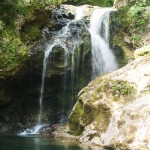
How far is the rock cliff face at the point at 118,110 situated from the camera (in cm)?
1045

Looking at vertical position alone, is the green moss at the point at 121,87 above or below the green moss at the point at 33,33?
below

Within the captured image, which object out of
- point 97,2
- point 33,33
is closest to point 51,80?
point 33,33

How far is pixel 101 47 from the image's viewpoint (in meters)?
17.8

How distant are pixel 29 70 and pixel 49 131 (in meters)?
3.00

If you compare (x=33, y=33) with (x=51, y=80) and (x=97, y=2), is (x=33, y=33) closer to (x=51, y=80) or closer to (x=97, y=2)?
(x=51, y=80)

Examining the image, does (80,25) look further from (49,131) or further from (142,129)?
(142,129)

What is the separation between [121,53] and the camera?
1778 centimetres

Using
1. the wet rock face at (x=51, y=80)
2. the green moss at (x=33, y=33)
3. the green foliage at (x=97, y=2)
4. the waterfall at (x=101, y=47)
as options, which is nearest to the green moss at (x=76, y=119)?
the wet rock face at (x=51, y=80)

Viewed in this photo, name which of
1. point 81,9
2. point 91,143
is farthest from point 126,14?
point 91,143

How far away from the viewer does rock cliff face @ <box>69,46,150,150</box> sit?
10.5 meters

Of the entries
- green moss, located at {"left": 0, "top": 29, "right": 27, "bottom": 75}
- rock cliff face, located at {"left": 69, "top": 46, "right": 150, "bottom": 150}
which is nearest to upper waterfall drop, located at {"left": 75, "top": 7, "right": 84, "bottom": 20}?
green moss, located at {"left": 0, "top": 29, "right": 27, "bottom": 75}

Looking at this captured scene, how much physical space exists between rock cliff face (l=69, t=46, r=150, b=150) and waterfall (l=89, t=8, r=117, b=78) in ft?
12.3

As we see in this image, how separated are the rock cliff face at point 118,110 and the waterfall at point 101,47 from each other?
148 inches

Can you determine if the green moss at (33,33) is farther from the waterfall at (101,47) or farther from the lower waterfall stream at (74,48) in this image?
the waterfall at (101,47)
